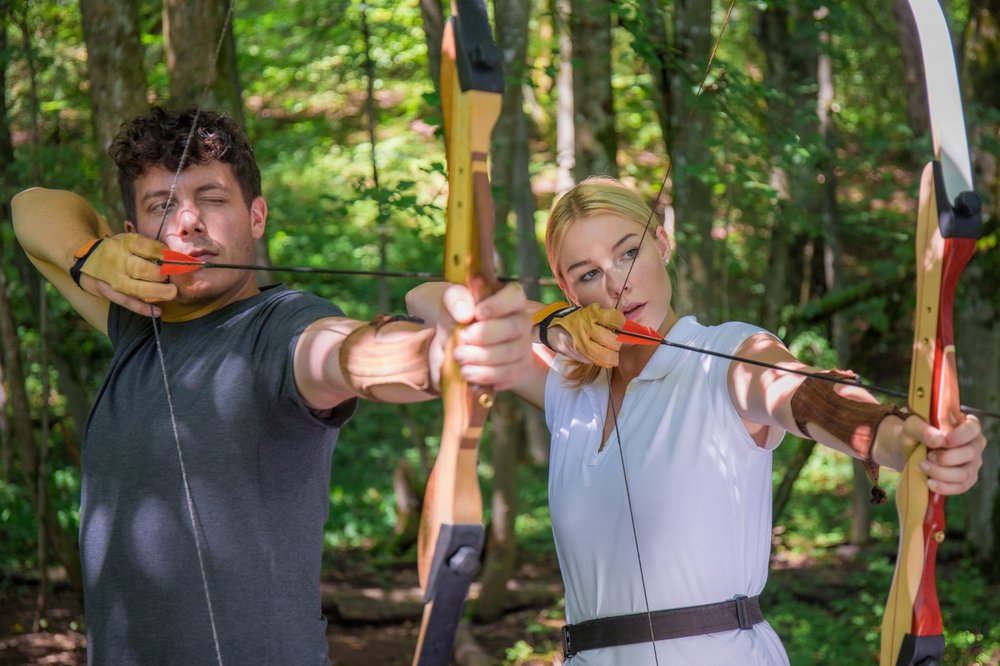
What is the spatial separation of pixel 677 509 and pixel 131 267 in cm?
98

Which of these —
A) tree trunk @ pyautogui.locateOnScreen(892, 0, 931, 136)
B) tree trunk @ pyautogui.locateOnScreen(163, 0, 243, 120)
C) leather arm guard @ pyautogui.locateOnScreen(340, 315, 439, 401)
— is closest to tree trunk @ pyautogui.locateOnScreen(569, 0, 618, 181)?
tree trunk @ pyautogui.locateOnScreen(892, 0, 931, 136)

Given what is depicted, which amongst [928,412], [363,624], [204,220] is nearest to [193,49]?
[204,220]

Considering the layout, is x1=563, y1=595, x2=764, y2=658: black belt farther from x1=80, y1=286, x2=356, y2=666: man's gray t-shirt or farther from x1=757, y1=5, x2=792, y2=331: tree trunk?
x1=757, y1=5, x2=792, y2=331: tree trunk

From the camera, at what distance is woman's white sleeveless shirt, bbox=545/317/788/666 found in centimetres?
169

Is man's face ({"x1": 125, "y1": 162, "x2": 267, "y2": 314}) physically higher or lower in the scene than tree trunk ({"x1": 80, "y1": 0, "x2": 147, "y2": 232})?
lower

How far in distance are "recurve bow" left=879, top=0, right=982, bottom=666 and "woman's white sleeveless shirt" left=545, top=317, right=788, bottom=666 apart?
31 cm

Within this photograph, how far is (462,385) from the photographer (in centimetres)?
125

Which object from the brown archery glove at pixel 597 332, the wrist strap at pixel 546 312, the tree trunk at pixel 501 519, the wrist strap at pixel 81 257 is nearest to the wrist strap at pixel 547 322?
the wrist strap at pixel 546 312

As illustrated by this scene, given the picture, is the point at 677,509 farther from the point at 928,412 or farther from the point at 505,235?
the point at 505,235

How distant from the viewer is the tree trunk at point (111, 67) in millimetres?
3643

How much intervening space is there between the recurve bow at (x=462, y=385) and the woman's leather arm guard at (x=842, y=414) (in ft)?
1.64

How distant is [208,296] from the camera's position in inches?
68.9

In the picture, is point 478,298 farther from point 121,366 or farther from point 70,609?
point 70,609

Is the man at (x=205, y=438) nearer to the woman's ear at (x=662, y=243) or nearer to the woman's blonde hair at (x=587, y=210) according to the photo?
the woman's blonde hair at (x=587, y=210)
